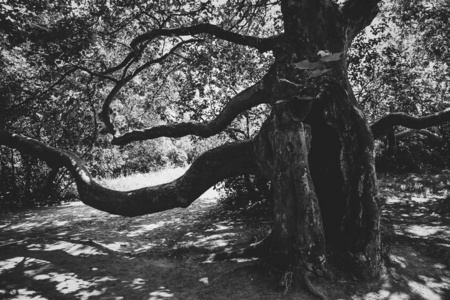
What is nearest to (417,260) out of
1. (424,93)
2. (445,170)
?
(424,93)

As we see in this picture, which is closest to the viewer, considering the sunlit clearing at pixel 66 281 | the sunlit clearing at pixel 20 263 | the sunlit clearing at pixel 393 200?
the sunlit clearing at pixel 66 281

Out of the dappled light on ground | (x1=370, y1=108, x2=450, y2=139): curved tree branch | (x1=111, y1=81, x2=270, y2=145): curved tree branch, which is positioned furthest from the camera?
(x1=370, y1=108, x2=450, y2=139): curved tree branch

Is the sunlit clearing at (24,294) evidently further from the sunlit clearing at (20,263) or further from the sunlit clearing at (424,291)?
the sunlit clearing at (424,291)

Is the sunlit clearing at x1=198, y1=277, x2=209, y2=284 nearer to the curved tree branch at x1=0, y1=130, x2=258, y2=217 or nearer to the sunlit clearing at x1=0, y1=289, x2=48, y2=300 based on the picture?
the curved tree branch at x1=0, y1=130, x2=258, y2=217

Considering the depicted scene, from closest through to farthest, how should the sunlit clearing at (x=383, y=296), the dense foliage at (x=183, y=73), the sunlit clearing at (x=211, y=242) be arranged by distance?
the sunlit clearing at (x=383, y=296)
the sunlit clearing at (x=211, y=242)
the dense foliage at (x=183, y=73)

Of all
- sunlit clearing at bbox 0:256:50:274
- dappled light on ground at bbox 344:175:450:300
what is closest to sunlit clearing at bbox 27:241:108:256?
sunlit clearing at bbox 0:256:50:274

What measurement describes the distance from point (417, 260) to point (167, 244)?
5249 mm

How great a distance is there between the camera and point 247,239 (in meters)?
6.47

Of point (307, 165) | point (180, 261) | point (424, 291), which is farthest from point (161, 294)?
point (424, 291)

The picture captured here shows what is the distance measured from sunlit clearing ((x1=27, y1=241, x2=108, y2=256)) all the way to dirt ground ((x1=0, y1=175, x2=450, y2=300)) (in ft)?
0.07

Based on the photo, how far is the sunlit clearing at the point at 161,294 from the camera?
4168 mm

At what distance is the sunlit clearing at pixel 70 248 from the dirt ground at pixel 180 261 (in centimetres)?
2

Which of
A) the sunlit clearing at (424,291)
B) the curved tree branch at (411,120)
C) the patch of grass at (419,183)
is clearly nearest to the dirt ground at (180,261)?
the sunlit clearing at (424,291)

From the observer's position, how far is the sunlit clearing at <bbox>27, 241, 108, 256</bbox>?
6079 mm
